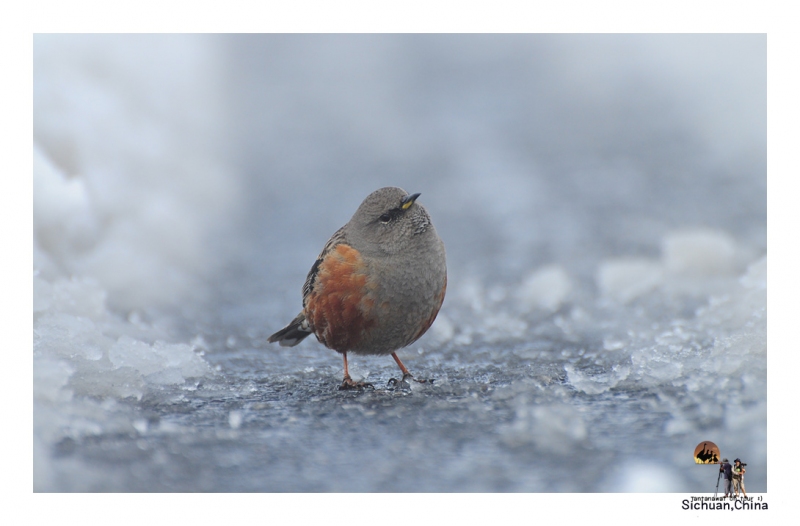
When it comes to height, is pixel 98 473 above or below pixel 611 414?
below

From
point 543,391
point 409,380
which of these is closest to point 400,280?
point 409,380

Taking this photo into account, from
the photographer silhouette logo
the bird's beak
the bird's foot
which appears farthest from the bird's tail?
the photographer silhouette logo

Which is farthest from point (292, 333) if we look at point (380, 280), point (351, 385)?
point (380, 280)

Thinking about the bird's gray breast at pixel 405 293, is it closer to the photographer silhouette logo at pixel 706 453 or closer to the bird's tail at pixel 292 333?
the bird's tail at pixel 292 333

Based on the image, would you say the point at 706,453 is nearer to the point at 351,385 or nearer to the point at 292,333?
the point at 351,385

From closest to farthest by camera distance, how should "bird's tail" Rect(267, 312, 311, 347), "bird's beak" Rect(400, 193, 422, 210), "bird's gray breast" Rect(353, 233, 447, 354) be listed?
1. "bird's gray breast" Rect(353, 233, 447, 354)
2. "bird's beak" Rect(400, 193, 422, 210)
3. "bird's tail" Rect(267, 312, 311, 347)

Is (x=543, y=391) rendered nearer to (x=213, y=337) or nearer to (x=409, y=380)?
(x=409, y=380)

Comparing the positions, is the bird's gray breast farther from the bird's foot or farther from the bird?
the bird's foot
